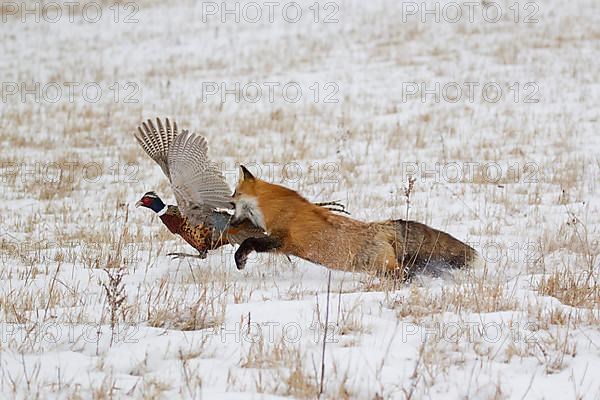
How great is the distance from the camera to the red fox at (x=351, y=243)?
20.4ft

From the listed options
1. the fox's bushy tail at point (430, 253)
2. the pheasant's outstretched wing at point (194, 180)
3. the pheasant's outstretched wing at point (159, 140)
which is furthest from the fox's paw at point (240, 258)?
the pheasant's outstretched wing at point (159, 140)

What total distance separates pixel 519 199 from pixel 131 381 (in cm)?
630

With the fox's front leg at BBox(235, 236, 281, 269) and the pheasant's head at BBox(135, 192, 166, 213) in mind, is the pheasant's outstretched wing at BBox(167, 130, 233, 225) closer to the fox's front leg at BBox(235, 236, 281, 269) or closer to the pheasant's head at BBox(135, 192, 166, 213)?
the pheasant's head at BBox(135, 192, 166, 213)

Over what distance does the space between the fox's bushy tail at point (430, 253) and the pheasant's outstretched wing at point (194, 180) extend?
191cm

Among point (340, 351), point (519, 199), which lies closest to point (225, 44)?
point (519, 199)

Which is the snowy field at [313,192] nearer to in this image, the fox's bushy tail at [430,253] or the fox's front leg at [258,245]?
the fox's bushy tail at [430,253]

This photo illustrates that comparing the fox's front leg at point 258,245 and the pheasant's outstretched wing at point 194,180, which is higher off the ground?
the pheasant's outstretched wing at point 194,180

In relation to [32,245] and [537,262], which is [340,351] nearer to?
[537,262]

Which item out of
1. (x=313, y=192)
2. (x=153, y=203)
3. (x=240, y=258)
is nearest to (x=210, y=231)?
(x=153, y=203)

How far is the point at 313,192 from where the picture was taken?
397 inches

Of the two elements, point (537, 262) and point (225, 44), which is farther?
point (225, 44)

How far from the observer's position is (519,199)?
9.19 meters

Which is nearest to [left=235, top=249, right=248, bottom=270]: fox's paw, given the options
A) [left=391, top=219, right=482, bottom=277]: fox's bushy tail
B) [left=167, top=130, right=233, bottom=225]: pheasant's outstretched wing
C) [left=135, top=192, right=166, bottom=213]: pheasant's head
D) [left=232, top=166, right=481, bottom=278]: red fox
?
[left=232, top=166, right=481, bottom=278]: red fox

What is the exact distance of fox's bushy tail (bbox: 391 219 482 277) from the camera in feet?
20.4
